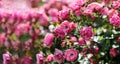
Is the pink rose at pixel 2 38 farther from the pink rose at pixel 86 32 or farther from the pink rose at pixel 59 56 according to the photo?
the pink rose at pixel 86 32

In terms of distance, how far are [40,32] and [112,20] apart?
62.4 inches

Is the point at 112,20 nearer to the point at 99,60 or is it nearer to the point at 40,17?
the point at 99,60

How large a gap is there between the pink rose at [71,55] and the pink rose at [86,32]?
0.15m

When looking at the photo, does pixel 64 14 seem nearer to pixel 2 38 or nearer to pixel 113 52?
pixel 113 52

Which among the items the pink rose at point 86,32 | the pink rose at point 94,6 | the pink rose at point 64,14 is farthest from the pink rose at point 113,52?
the pink rose at point 64,14

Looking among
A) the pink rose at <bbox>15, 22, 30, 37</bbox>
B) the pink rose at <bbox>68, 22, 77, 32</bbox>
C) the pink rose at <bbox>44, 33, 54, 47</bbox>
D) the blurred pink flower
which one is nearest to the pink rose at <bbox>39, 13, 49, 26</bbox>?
the pink rose at <bbox>15, 22, 30, 37</bbox>

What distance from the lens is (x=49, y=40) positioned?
3.58 metres

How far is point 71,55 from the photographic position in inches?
136

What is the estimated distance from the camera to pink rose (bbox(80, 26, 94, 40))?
3.43 m

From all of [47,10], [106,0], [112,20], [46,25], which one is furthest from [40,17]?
[112,20]

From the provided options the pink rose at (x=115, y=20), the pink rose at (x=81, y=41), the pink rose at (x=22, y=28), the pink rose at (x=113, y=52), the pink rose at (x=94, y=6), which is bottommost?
the pink rose at (x=113, y=52)

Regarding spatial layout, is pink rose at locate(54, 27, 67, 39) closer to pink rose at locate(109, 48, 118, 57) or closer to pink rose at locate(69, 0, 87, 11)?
pink rose at locate(69, 0, 87, 11)

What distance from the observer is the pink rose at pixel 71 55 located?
11.3 feet

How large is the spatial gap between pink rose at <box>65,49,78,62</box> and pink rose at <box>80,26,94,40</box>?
0.15 m
